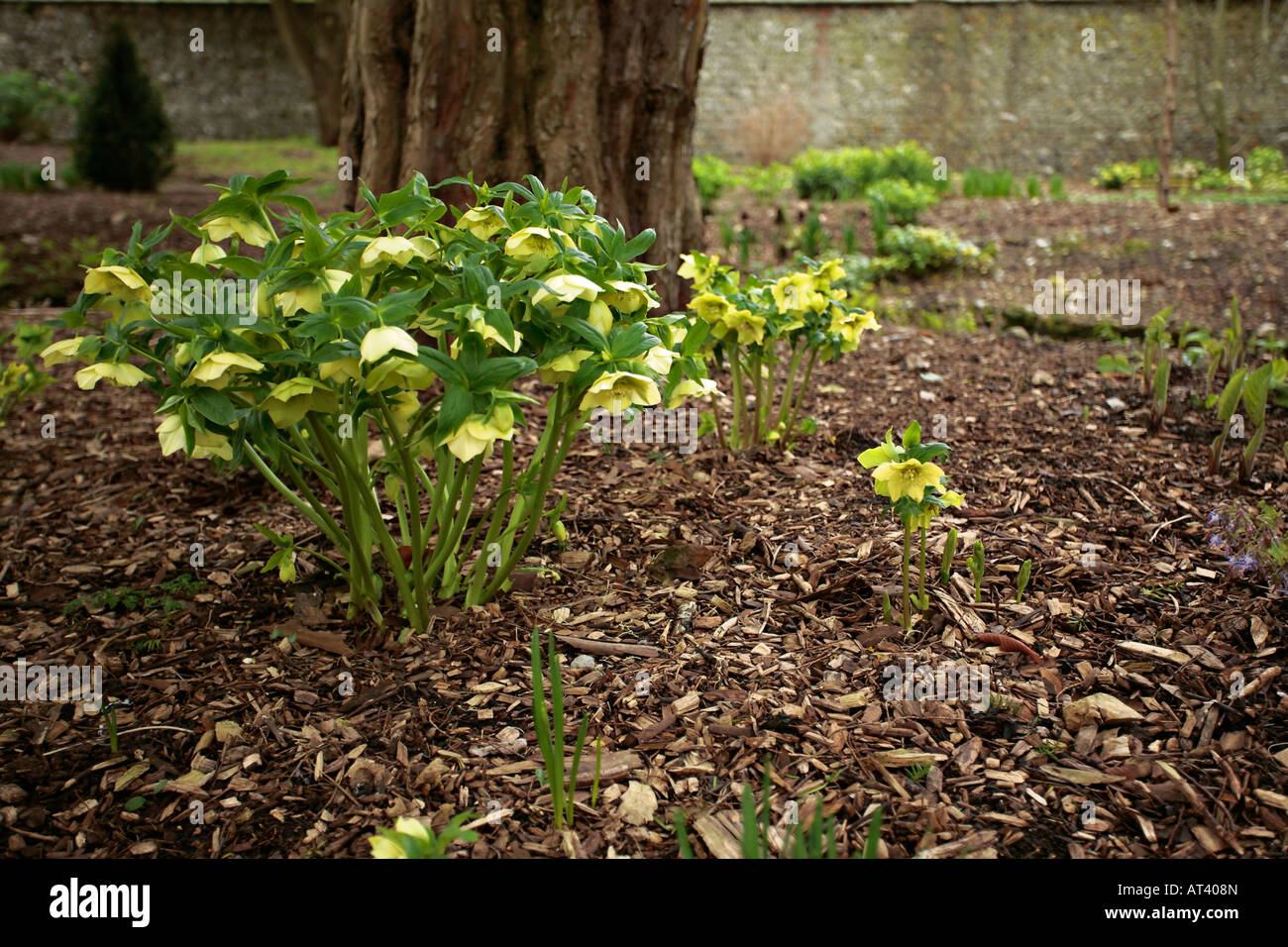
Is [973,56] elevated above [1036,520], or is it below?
above

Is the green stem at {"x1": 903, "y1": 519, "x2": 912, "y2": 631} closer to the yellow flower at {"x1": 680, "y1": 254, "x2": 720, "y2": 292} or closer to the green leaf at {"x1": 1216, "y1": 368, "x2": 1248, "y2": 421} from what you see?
the yellow flower at {"x1": 680, "y1": 254, "x2": 720, "y2": 292}

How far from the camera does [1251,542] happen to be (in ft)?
6.40

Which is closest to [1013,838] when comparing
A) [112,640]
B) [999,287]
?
[112,640]

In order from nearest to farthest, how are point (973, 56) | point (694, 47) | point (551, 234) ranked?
point (551, 234), point (694, 47), point (973, 56)

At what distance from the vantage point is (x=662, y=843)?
132 centimetres

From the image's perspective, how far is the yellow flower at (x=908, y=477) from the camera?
154cm

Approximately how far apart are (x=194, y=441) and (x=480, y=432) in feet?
1.66

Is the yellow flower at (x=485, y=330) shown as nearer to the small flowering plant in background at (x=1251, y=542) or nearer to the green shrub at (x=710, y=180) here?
the small flowering plant in background at (x=1251, y=542)

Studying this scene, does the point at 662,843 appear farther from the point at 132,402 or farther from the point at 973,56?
the point at 973,56

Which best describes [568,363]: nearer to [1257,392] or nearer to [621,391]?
[621,391]

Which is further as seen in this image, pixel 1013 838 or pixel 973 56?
pixel 973 56

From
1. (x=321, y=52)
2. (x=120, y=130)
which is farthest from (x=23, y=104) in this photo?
(x=120, y=130)

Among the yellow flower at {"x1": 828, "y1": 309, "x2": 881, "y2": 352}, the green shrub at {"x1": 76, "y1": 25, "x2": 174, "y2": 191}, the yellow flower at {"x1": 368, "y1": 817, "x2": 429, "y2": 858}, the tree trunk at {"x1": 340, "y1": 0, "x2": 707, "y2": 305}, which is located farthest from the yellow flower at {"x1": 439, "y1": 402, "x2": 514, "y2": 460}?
the green shrub at {"x1": 76, "y1": 25, "x2": 174, "y2": 191}

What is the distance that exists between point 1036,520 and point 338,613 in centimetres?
168
